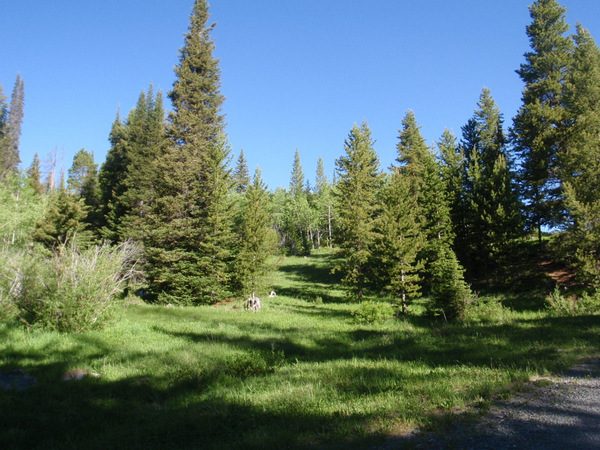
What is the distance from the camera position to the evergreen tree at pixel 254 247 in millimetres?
23672

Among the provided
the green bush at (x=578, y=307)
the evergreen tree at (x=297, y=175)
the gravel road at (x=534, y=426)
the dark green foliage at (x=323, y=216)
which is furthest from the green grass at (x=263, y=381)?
the evergreen tree at (x=297, y=175)

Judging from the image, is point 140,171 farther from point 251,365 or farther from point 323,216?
point 323,216

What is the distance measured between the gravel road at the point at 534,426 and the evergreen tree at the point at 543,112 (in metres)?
23.2

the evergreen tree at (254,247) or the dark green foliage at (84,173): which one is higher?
the dark green foliage at (84,173)

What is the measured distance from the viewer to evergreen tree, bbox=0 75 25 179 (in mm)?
52831

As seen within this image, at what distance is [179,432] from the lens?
197 inches

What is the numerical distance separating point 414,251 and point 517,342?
12.3 meters

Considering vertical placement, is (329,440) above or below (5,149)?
below

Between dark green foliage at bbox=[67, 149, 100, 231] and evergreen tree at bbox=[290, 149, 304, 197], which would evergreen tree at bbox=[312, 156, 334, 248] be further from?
dark green foliage at bbox=[67, 149, 100, 231]

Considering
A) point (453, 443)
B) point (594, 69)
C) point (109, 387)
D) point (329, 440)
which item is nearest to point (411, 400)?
point (453, 443)

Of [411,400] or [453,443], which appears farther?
[411,400]

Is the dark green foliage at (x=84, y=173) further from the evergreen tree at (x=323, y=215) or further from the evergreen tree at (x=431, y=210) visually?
the evergreen tree at (x=431, y=210)

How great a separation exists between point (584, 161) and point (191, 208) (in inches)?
1044

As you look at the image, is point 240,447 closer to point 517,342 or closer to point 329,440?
point 329,440
